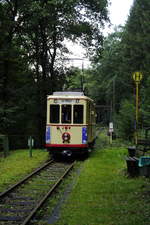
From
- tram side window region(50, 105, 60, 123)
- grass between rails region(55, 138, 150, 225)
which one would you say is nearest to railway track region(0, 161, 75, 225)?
grass between rails region(55, 138, 150, 225)

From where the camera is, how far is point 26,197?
955 cm

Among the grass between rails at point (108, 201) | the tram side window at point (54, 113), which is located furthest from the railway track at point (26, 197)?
the tram side window at point (54, 113)

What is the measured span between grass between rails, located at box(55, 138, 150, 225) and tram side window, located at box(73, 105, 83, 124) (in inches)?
203

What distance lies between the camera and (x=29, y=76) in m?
28.7

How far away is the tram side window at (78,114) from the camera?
18.3 m

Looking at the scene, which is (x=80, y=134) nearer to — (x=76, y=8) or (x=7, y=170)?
(x=7, y=170)

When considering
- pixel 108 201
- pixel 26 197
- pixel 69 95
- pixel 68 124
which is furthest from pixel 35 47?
pixel 108 201

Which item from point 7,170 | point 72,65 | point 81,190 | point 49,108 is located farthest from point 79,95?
point 72,65

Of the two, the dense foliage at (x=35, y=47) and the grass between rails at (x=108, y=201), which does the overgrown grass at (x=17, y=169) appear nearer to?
the grass between rails at (x=108, y=201)

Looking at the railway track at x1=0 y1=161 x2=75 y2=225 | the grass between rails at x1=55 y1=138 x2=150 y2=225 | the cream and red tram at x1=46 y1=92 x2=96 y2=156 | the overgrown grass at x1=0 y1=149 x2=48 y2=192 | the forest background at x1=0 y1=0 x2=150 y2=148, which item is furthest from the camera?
the forest background at x1=0 y1=0 x2=150 y2=148

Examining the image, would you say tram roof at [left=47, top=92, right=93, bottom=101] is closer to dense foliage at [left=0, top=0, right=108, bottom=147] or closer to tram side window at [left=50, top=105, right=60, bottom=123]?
tram side window at [left=50, top=105, right=60, bottom=123]

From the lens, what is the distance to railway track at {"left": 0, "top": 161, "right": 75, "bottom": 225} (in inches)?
299

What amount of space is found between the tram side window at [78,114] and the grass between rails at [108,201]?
516 cm

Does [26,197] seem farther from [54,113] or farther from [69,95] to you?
[69,95]
